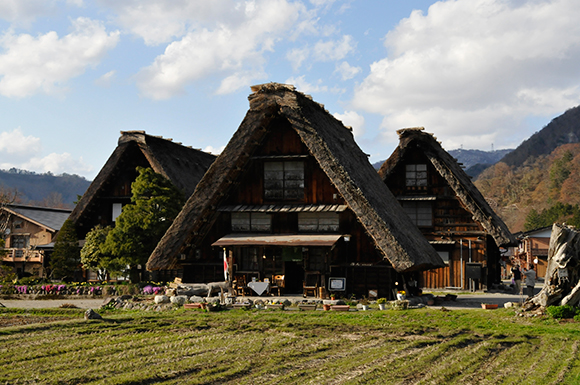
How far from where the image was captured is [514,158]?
394 ft

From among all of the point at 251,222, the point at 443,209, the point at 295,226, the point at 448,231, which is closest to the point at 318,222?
the point at 295,226

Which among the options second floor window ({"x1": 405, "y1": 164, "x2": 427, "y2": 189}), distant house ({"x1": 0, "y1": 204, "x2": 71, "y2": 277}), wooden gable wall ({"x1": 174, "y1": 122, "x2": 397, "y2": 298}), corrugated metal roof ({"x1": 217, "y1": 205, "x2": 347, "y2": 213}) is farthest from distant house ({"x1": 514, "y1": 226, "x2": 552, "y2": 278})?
distant house ({"x1": 0, "y1": 204, "x2": 71, "y2": 277})

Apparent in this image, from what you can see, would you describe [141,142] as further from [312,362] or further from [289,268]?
[312,362]

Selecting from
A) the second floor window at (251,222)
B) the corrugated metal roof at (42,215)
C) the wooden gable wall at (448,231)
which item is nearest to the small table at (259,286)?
the second floor window at (251,222)

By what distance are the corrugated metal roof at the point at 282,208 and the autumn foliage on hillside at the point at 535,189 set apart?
50559mm

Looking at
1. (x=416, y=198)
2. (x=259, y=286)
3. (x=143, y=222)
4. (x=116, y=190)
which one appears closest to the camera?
(x=259, y=286)

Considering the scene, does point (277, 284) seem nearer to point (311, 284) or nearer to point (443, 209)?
point (311, 284)

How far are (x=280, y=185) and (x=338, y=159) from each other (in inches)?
144

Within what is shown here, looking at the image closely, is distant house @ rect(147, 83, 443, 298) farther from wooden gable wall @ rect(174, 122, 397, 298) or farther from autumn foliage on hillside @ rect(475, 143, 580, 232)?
autumn foliage on hillside @ rect(475, 143, 580, 232)

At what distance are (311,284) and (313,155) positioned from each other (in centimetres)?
535

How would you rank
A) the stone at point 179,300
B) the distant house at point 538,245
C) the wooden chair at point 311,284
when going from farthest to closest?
the distant house at point 538,245, the wooden chair at point 311,284, the stone at point 179,300

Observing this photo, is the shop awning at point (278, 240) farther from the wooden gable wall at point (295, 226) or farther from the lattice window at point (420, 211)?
the lattice window at point (420, 211)

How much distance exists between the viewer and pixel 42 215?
4169cm

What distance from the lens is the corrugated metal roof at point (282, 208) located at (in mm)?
23125
